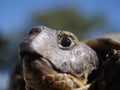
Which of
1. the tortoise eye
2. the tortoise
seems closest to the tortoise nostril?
the tortoise

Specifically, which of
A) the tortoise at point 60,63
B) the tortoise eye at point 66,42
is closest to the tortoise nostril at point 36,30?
the tortoise at point 60,63

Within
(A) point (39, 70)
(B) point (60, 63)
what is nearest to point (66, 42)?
(B) point (60, 63)

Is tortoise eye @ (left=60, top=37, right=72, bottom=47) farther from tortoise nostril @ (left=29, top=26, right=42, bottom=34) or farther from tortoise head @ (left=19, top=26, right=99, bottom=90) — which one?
tortoise nostril @ (left=29, top=26, right=42, bottom=34)

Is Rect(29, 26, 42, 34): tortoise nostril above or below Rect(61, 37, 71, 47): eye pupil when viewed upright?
above

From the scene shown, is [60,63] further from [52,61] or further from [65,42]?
[65,42]

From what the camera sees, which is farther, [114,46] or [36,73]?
[114,46]

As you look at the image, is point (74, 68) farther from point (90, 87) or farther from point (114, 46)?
point (114, 46)

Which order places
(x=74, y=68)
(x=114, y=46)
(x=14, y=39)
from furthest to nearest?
1. (x=14, y=39)
2. (x=114, y=46)
3. (x=74, y=68)

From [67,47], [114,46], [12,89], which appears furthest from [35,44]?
[12,89]
